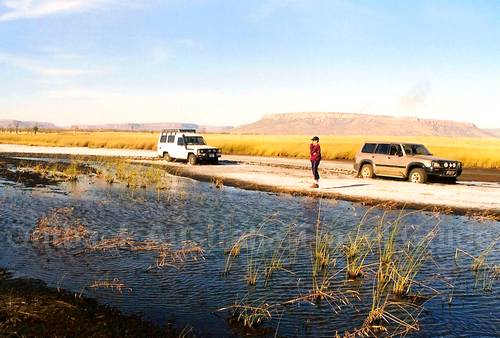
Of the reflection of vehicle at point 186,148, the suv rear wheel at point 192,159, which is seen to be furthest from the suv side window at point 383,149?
the suv rear wheel at point 192,159

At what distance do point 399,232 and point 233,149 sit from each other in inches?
1501

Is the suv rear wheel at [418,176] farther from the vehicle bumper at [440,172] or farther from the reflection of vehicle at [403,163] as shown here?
the vehicle bumper at [440,172]

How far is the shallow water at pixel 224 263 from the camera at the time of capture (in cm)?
620

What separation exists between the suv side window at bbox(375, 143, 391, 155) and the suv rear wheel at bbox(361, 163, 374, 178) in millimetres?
831

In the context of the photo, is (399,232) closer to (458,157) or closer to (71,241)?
(71,241)

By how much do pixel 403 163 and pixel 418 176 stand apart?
2.95 ft

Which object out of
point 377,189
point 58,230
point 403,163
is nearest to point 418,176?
point 403,163

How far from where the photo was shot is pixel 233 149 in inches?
1929

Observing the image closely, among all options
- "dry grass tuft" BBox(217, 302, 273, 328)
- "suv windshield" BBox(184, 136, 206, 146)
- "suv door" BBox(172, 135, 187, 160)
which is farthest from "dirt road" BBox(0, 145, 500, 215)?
"dry grass tuft" BBox(217, 302, 273, 328)

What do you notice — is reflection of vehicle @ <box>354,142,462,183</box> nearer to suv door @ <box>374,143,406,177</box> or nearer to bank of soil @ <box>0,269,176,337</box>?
suv door @ <box>374,143,406,177</box>

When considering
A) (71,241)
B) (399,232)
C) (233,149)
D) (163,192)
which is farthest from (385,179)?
(233,149)

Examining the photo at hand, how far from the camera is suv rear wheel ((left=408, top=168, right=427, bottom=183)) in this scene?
22.0m

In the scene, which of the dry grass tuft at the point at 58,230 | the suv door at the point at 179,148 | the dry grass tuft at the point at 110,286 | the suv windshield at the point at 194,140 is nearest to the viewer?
the dry grass tuft at the point at 110,286

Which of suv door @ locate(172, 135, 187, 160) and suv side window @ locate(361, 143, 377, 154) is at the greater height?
suv side window @ locate(361, 143, 377, 154)
